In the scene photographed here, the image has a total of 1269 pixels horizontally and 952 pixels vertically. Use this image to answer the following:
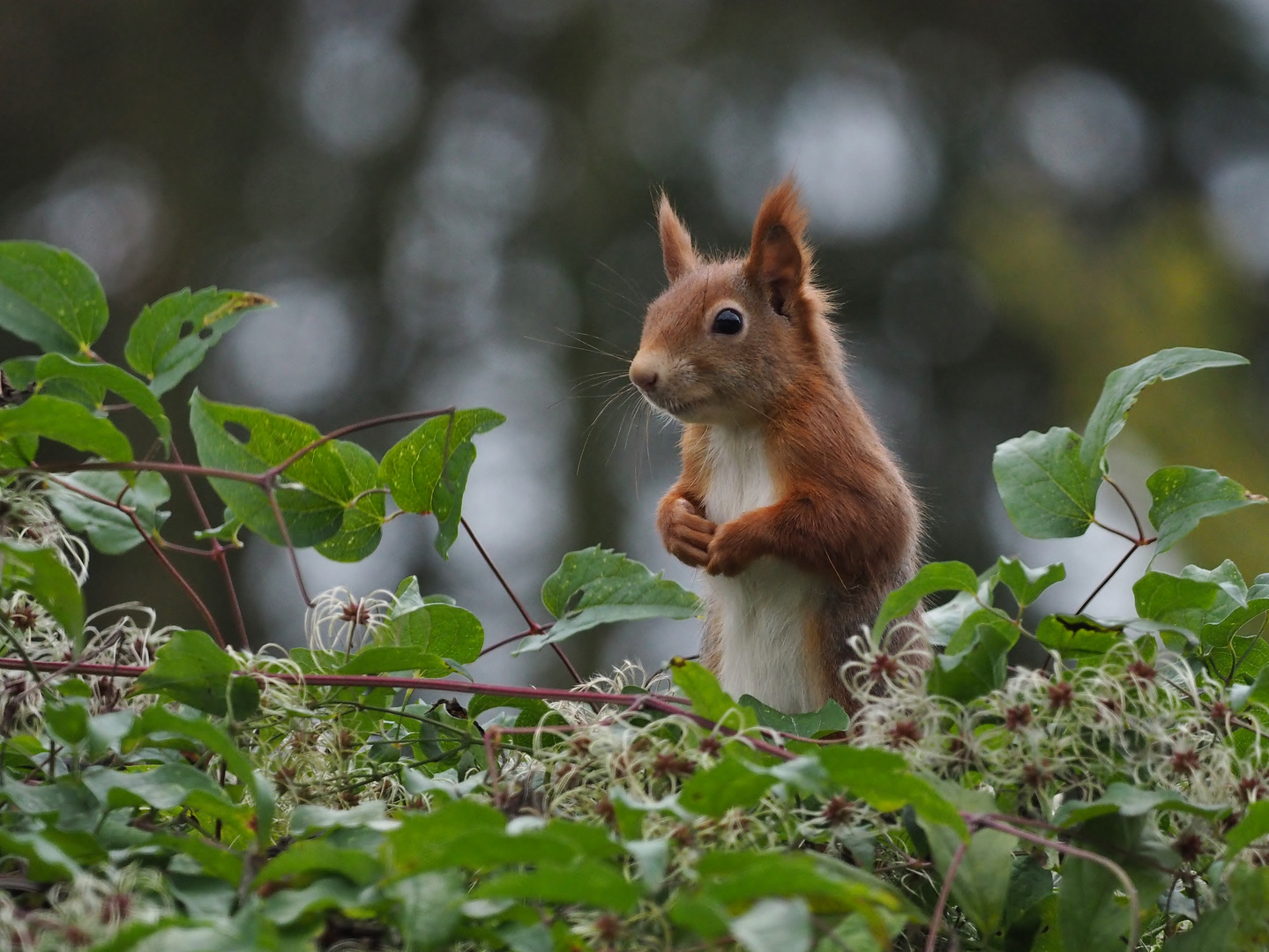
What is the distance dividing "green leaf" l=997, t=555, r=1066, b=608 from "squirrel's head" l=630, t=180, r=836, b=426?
2.20ft

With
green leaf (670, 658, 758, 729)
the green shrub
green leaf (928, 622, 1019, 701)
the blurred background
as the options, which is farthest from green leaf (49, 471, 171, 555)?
the blurred background

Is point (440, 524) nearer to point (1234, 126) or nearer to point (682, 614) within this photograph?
point (682, 614)

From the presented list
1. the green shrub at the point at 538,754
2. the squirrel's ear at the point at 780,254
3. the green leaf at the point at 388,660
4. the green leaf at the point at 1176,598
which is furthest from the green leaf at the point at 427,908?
the squirrel's ear at the point at 780,254

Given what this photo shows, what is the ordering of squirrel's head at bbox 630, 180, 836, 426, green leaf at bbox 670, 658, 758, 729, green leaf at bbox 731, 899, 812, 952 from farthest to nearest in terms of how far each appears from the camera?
squirrel's head at bbox 630, 180, 836, 426
green leaf at bbox 670, 658, 758, 729
green leaf at bbox 731, 899, 812, 952

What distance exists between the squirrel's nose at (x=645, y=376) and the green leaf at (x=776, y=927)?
938mm

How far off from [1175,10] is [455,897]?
4.88 metres

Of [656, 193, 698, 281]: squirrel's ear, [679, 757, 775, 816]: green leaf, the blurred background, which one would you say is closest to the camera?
[679, 757, 775, 816]: green leaf

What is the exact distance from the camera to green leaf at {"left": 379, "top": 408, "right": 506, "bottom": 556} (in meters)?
0.78

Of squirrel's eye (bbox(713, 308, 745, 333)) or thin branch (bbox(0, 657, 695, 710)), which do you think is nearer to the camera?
thin branch (bbox(0, 657, 695, 710))

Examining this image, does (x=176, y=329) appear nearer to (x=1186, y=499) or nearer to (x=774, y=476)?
(x=1186, y=499)

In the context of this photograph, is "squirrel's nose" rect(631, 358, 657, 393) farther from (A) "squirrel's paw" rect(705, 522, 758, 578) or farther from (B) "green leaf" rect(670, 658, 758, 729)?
(B) "green leaf" rect(670, 658, 758, 729)

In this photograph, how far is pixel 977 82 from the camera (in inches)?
180

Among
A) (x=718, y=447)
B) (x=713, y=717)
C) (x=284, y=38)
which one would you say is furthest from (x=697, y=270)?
(x=284, y=38)

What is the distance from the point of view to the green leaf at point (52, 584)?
57 cm
